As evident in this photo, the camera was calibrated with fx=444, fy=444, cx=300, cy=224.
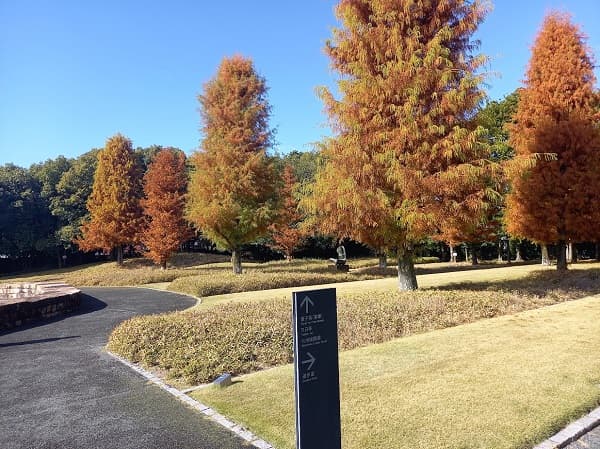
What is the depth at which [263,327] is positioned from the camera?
9.35 m

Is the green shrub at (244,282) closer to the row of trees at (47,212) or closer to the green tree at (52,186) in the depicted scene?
the row of trees at (47,212)

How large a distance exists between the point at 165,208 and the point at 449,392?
94.0 feet

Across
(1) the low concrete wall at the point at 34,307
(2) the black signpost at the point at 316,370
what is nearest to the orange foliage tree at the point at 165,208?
(1) the low concrete wall at the point at 34,307

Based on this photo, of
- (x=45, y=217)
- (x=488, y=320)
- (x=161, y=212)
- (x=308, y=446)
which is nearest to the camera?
(x=308, y=446)

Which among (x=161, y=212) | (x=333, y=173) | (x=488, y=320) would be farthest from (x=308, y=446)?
(x=161, y=212)

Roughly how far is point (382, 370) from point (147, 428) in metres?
3.29

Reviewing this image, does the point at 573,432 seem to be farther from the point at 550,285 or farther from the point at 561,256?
the point at 561,256

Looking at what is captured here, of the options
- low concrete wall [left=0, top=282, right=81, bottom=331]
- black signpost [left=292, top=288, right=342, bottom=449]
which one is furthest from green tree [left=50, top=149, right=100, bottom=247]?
black signpost [left=292, top=288, right=342, bottom=449]

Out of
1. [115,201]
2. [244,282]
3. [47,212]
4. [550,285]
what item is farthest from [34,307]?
[47,212]

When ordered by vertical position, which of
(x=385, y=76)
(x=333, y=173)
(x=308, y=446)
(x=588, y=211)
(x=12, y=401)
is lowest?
(x=12, y=401)

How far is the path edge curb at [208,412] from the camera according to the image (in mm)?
4434

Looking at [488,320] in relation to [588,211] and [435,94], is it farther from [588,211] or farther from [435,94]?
[588,211]

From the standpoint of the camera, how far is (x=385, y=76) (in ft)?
41.9

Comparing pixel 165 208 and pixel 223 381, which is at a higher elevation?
pixel 165 208
